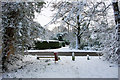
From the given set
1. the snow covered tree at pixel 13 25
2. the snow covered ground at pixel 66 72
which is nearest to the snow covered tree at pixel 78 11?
the snow covered tree at pixel 13 25

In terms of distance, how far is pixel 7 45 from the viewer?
3.66 metres

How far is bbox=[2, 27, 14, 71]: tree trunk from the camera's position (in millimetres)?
3574

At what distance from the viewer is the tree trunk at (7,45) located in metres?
3.57

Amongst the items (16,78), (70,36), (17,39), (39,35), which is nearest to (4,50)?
(17,39)

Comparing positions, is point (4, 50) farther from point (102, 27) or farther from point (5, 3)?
point (102, 27)

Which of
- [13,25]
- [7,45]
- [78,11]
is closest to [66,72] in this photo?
[78,11]

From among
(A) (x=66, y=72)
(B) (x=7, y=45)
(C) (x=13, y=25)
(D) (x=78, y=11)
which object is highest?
(D) (x=78, y=11)

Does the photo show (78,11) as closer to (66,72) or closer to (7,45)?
(66,72)

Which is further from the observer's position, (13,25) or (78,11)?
(13,25)

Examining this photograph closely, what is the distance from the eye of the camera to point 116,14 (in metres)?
4.38

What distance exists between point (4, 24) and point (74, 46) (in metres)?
11.9

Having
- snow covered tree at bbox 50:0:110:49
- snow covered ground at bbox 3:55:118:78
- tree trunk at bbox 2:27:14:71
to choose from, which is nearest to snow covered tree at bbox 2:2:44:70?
tree trunk at bbox 2:27:14:71

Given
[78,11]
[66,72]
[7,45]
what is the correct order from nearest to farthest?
[78,11] → [66,72] → [7,45]

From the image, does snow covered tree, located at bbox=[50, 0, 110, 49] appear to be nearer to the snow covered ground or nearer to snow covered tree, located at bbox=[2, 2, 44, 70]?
snow covered tree, located at bbox=[2, 2, 44, 70]
